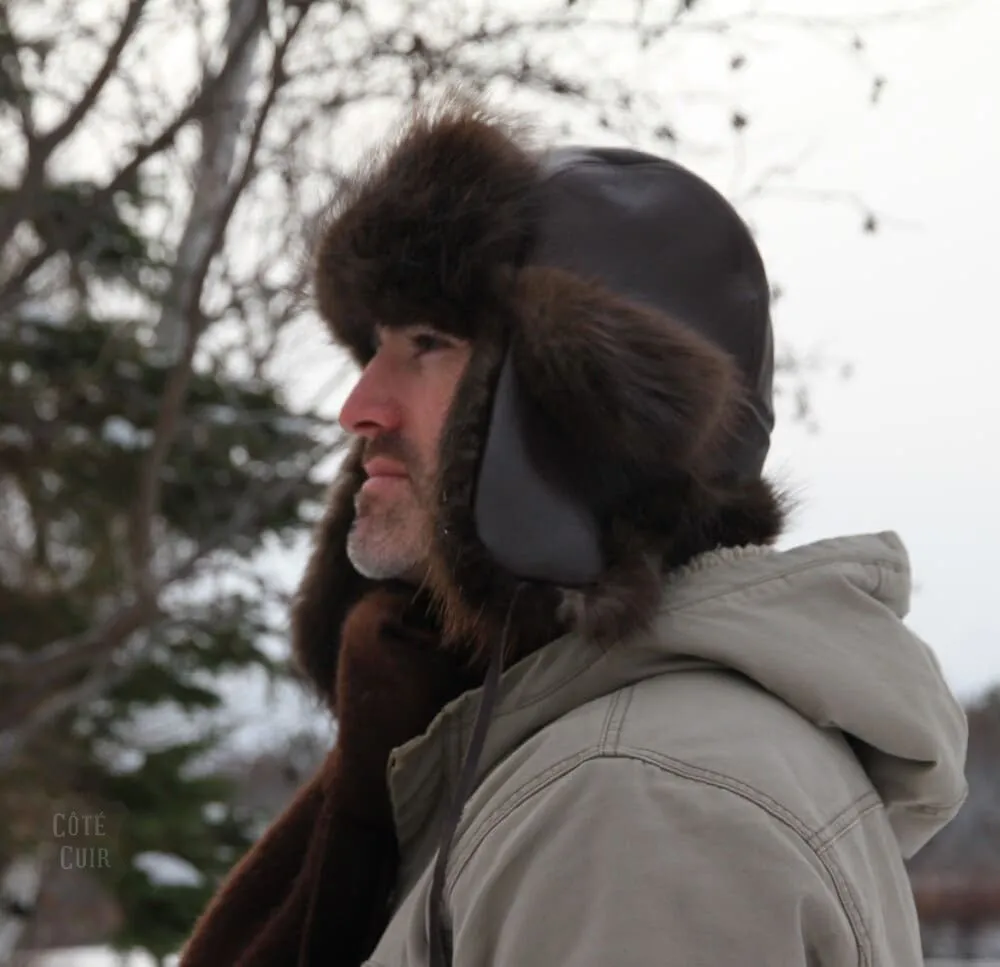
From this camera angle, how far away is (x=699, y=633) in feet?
4.27

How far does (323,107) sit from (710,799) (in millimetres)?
3740

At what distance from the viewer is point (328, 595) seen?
2.08 metres

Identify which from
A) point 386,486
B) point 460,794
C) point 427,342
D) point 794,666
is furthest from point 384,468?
point 794,666

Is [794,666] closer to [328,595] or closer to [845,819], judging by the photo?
[845,819]

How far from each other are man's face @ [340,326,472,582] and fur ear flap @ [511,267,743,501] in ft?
0.78

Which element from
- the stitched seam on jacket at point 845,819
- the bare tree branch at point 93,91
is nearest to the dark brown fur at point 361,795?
the stitched seam on jacket at point 845,819

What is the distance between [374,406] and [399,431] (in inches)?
1.9

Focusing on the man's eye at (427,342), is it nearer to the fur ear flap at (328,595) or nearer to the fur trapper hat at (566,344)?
the fur trapper hat at (566,344)

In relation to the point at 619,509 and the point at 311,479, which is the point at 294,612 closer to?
the point at 619,509

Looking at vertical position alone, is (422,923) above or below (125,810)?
above

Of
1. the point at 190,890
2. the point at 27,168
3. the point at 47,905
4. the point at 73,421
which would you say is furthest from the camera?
the point at 47,905

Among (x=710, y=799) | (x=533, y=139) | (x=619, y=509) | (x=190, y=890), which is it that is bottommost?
(x=190, y=890)

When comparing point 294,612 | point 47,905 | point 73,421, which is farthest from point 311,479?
point 294,612

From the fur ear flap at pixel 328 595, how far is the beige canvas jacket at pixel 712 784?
1.87ft
